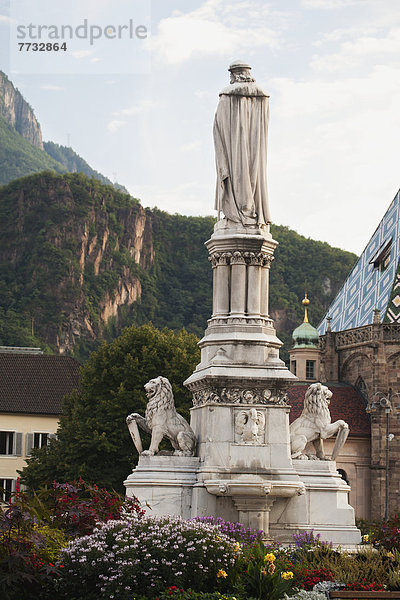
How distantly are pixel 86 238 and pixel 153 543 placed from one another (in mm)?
166585

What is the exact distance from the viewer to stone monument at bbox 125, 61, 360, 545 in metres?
18.1

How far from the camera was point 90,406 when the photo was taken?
4344cm

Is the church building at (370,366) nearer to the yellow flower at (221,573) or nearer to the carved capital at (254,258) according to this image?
the carved capital at (254,258)

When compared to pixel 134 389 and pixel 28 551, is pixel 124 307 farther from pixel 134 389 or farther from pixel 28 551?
pixel 28 551

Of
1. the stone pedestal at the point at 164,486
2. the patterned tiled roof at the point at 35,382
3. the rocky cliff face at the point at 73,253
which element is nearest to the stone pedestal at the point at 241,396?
the stone pedestal at the point at 164,486

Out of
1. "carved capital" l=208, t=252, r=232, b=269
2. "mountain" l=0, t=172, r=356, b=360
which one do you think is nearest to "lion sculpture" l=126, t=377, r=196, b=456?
"carved capital" l=208, t=252, r=232, b=269

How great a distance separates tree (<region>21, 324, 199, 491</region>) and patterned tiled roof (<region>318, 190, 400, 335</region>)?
21.7 metres

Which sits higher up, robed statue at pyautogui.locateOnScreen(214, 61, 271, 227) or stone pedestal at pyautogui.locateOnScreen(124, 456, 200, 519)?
robed statue at pyautogui.locateOnScreen(214, 61, 271, 227)

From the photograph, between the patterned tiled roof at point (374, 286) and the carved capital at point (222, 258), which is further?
the patterned tiled roof at point (374, 286)

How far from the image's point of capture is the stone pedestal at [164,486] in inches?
712

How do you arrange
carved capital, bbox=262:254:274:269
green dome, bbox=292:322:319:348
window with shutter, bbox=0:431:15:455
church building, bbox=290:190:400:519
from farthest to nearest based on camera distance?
1. green dome, bbox=292:322:319:348
2. church building, bbox=290:190:400:519
3. window with shutter, bbox=0:431:15:455
4. carved capital, bbox=262:254:274:269

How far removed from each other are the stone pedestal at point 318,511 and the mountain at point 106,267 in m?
116

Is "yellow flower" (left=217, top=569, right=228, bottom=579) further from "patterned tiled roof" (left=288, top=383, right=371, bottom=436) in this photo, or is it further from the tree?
"patterned tiled roof" (left=288, top=383, right=371, bottom=436)

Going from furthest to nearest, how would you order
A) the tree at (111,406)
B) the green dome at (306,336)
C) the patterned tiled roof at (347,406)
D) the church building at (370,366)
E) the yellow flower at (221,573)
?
the green dome at (306,336)
the patterned tiled roof at (347,406)
the church building at (370,366)
the tree at (111,406)
the yellow flower at (221,573)
